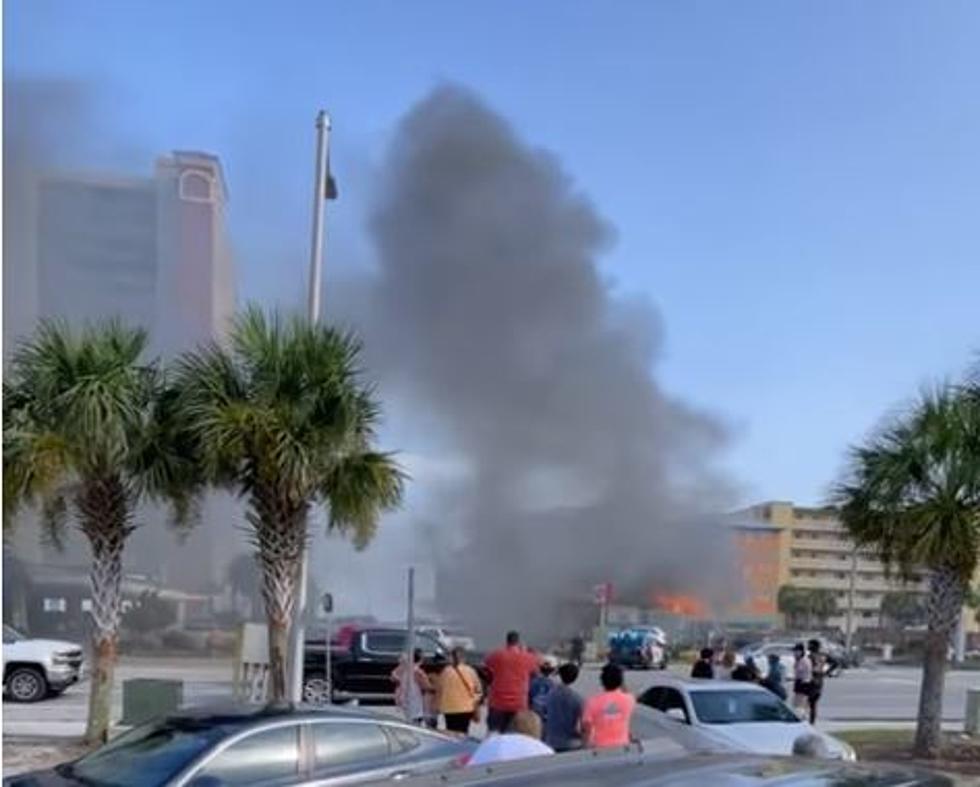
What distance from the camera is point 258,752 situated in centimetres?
757

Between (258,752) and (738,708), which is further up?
(258,752)

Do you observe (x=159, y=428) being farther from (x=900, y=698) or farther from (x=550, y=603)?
(x=550, y=603)

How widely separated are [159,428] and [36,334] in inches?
66.1

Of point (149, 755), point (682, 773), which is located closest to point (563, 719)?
point (149, 755)

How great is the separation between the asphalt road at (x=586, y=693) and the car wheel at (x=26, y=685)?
0.85ft

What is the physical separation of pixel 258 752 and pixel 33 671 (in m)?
15.9

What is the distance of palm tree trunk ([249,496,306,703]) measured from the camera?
13922 millimetres

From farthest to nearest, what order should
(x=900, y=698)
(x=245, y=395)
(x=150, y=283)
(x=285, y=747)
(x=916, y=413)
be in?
(x=150, y=283), (x=900, y=698), (x=916, y=413), (x=245, y=395), (x=285, y=747)

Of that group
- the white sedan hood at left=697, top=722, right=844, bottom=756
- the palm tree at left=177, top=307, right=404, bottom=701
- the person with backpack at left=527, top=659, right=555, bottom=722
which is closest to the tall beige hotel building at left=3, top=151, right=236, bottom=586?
the palm tree at left=177, top=307, right=404, bottom=701

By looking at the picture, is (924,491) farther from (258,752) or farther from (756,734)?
(258,752)

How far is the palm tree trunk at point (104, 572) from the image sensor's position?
14164 mm

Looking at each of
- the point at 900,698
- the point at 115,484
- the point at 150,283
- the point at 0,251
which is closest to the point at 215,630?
the point at 150,283

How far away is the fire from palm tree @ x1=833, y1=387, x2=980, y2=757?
5427 cm

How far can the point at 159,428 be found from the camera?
1417 cm
